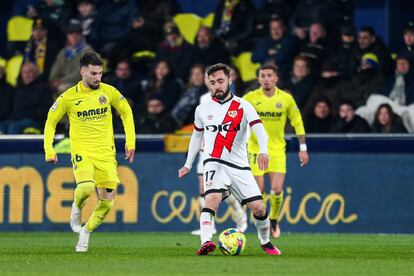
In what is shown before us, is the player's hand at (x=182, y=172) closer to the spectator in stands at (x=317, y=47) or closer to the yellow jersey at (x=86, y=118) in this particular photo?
the yellow jersey at (x=86, y=118)

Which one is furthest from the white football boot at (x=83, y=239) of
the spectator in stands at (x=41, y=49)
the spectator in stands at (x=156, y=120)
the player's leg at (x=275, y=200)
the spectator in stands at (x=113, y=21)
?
the spectator in stands at (x=113, y=21)

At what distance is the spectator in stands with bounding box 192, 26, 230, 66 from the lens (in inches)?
848

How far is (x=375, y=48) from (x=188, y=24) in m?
4.30

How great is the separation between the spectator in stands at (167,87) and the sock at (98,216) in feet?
24.4

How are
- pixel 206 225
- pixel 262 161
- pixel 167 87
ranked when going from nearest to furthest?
pixel 262 161 < pixel 206 225 < pixel 167 87

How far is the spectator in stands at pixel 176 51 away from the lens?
868 inches

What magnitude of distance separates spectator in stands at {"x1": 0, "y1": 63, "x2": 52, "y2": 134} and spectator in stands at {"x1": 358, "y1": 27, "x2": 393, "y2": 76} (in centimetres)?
564

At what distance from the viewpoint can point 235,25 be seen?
882 inches

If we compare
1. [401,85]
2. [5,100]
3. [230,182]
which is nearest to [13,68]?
[5,100]

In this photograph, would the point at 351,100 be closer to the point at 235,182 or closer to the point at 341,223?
the point at 341,223

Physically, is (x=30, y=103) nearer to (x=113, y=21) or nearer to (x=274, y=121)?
(x=113, y=21)

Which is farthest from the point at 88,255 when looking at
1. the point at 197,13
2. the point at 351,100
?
the point at 197,13

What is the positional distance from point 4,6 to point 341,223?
950 centimetres

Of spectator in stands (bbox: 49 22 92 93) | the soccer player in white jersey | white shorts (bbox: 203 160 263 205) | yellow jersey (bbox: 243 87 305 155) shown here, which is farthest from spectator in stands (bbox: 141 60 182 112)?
white shorts (bbox: 203 160 263 205)
